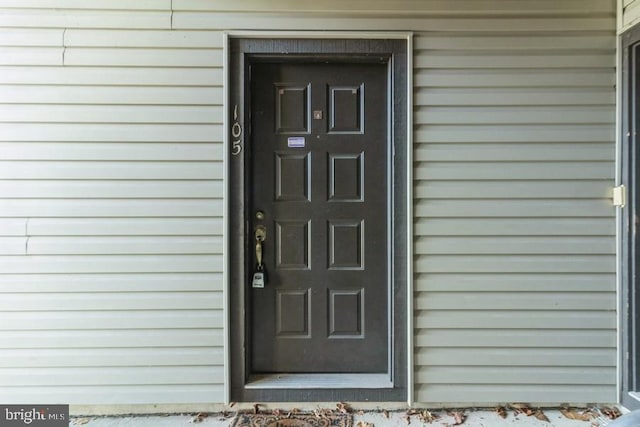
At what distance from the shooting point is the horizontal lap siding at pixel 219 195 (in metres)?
2.18

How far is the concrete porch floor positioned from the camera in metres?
2.10

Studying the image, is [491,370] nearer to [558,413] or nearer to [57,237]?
[558,413]

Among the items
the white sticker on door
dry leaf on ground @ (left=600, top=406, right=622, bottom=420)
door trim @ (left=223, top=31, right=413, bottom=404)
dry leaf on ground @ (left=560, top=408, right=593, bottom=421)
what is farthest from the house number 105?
dry leaf on ground @ (left=600, top=406, right=622, bottom=420)

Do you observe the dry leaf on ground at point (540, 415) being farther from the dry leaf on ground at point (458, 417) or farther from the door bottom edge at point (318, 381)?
the door bottom edge at point (318, 381)

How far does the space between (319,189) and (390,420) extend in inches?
55.5

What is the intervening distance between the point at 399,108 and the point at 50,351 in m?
2.52

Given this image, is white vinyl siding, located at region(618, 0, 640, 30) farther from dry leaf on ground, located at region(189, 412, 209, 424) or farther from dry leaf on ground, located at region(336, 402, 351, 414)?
dry leaf on ground, located at region(189, 412, 209, 424)

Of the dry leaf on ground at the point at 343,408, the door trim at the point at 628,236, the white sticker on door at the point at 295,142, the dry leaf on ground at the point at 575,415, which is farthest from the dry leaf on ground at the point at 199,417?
the door trim at the point at 628,236

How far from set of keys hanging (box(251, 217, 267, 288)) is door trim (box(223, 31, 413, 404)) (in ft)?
0.37

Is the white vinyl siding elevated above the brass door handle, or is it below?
above

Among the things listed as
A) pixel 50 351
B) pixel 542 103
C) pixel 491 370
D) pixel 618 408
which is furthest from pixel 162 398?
pixel 542 103

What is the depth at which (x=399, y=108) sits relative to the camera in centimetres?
221

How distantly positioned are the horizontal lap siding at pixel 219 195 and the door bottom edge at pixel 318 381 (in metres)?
0.21

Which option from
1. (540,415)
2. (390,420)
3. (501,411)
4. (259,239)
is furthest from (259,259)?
(540,415)
